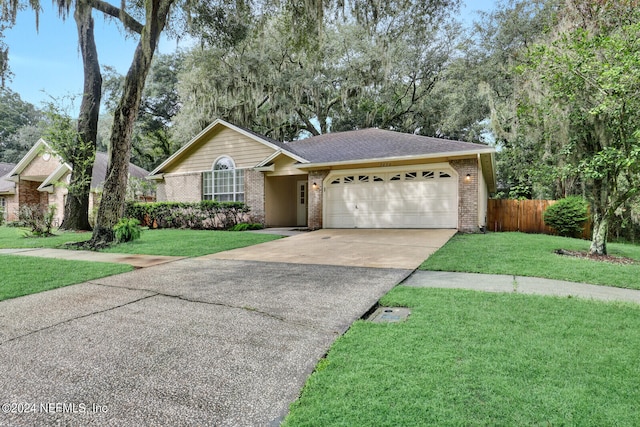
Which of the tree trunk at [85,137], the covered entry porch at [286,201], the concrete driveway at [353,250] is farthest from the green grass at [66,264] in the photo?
the covered entry porch at [286,201]

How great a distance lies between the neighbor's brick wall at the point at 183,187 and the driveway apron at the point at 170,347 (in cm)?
1105

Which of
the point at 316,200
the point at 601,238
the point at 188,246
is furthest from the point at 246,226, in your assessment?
the point at 601,238

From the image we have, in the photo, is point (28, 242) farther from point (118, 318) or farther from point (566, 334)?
point (566, 334)

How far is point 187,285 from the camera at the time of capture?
4.71 metres

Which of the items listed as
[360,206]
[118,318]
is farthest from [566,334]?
[360,206]

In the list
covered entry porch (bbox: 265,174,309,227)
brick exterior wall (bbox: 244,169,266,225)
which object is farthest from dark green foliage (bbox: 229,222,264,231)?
covered entry porch (bbox: 265,174,309,227)

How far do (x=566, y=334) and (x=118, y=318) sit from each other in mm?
4036

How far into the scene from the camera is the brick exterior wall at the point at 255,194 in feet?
46.7

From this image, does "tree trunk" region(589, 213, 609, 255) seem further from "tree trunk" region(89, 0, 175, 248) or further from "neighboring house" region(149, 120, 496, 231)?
"tree trunk" region(89, 0, 175, 248)

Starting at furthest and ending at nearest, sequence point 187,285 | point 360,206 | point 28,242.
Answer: point 360,206 < point 28,242 < point 187,285

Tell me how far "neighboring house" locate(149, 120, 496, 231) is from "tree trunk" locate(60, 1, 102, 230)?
3.39m

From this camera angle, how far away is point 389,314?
3.53m

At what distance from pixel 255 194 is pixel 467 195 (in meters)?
8.08

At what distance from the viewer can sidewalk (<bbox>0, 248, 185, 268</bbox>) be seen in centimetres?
665
